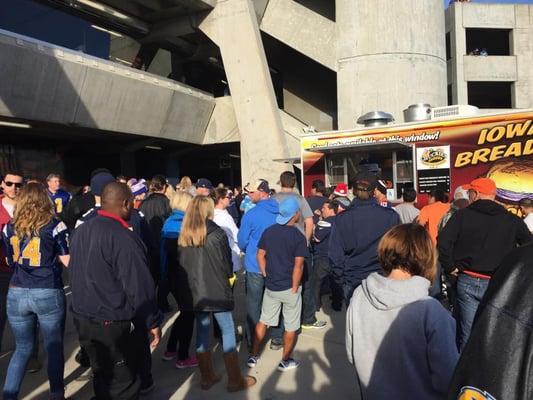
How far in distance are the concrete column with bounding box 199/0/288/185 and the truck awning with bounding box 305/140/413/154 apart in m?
4.18

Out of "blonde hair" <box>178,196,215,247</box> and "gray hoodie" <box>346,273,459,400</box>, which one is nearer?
"gray hoodie" <box>346,273,459,400</box>

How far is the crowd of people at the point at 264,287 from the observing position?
6.49ft

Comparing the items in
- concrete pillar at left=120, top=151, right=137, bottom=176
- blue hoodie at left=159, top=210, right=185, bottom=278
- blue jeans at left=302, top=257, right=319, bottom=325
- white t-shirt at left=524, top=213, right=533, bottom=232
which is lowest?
blue jeans at left=302, top=257, right=319, bottom=325

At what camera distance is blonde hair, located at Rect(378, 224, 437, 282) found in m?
2.21

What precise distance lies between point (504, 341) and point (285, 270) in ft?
11.8

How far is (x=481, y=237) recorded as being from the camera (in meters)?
3.94

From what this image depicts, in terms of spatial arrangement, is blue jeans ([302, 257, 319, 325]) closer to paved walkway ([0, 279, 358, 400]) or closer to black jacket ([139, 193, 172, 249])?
paved walkway ([0, 279, 358, 400])

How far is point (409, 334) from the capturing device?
80.9 inches

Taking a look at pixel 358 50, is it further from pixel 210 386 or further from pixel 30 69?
pixel 210 386

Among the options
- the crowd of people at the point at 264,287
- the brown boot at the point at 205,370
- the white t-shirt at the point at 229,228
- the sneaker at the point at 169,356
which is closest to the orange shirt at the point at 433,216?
the crowd of people at the point at 264,287

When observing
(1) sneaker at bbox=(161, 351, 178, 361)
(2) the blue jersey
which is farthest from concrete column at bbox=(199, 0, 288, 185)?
(1) sneaker at bbox=(161, 351, 178, 361)

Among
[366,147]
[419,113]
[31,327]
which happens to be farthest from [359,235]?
[419,113]

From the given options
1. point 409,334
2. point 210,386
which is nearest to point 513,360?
point 409,334

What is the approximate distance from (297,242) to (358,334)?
232 cm
